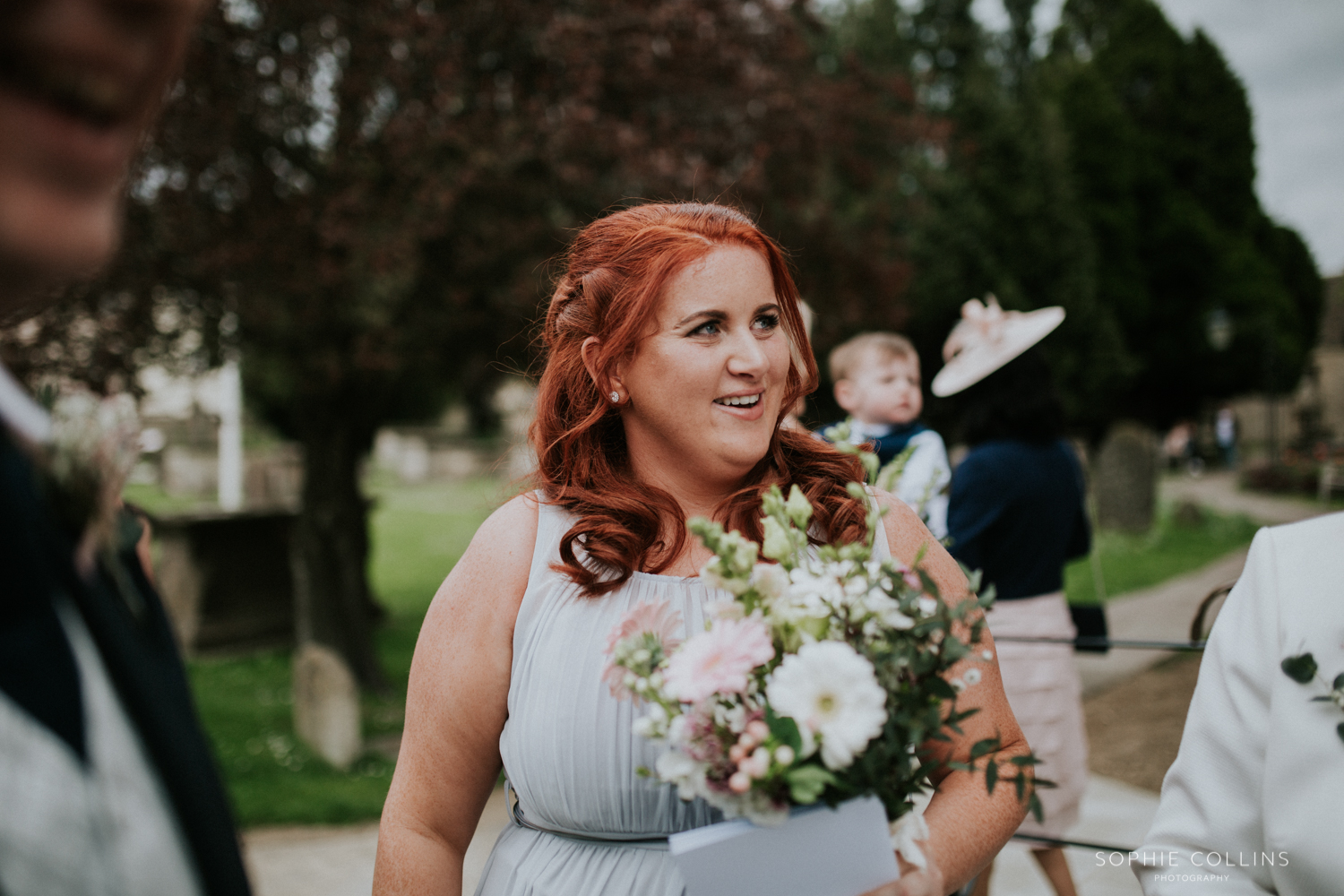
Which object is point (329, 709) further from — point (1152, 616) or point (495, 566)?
point (1152, 616)

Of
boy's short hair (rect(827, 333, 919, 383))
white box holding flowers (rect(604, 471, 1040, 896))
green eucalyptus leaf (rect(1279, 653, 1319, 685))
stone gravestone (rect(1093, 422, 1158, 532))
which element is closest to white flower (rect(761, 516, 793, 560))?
white box holding flowers (rect(604, 471, 1040, 896))

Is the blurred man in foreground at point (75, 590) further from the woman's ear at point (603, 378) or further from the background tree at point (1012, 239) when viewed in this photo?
the background tree at point (1012, 239)

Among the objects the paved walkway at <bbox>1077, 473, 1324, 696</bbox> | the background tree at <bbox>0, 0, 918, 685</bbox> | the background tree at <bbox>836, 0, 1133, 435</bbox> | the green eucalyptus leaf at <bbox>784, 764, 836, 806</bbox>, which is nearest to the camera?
the green eucalyptus leaf at <bbox>784, 764, 836, 806</bbox>

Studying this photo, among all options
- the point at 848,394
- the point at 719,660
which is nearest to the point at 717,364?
the point at 719,660

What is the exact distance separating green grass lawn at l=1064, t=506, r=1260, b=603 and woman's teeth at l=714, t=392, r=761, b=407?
9764 mm

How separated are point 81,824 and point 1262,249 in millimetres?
25468

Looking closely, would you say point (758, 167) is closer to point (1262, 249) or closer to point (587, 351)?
point (587, 351)

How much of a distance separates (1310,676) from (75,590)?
1.63 metres

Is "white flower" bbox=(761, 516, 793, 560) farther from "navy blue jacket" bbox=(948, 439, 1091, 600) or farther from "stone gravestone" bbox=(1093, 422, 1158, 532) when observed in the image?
"stone gravestone" bbox=(1093, 422, 1158, 532)

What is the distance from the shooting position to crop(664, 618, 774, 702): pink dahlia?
3.99 feet

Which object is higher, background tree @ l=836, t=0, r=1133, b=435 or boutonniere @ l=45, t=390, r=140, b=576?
background tree @ l=836, t=0, r=1133, b=435

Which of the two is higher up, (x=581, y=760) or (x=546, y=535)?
(x=546, y=535)

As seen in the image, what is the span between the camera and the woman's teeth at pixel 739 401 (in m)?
1.87

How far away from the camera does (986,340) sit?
427 centimetres
